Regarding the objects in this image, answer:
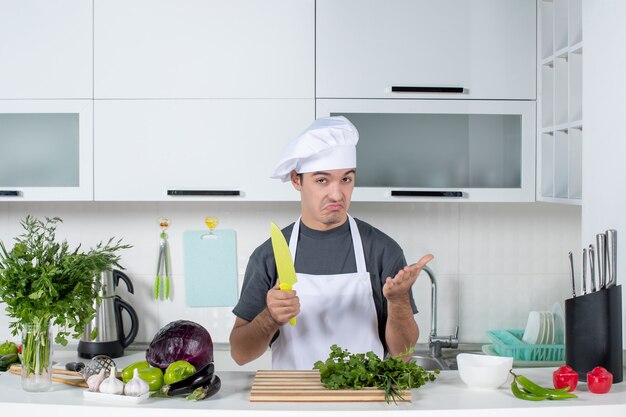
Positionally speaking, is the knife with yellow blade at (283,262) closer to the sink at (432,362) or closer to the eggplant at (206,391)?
the eggplant at (206,391)

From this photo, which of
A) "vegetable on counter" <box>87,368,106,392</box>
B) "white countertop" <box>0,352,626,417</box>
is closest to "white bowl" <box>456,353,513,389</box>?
"white countertop" <box>0,352,626,417</box>

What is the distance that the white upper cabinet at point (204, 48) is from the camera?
278 centimetres

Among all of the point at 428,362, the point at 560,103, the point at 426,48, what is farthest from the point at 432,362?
the point at 426,48

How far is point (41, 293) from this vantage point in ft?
5.51

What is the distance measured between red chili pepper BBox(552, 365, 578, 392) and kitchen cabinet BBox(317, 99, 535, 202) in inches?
44.5

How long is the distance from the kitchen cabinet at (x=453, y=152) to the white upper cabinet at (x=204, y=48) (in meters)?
0.30

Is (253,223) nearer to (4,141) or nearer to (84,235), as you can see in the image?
(84,235)

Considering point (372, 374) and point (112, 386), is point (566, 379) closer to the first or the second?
point (372, 374)

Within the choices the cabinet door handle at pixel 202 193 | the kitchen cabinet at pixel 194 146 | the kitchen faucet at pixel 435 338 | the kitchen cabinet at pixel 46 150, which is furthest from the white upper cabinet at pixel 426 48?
the kitchen cabinet at pixel 46 150

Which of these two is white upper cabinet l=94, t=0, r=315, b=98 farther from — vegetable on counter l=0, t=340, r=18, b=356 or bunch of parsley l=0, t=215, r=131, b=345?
bunch of parsley l=0, t=215, r=131, b=345

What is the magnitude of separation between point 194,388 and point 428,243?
5.51 feet

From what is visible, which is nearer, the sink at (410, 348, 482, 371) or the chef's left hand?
the chef's left hand

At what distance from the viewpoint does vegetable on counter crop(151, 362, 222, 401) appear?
168 centimetres

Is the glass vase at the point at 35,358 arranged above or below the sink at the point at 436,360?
above
